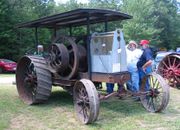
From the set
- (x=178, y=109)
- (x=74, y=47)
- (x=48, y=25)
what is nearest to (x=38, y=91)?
(x=74, y=47)

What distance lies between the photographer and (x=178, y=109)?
9469 mm

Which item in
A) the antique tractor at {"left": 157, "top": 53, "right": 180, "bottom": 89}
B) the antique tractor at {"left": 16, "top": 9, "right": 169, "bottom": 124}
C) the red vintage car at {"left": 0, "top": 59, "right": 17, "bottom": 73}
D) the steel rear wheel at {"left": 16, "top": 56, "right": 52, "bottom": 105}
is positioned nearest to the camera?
the antique tractor at {"left": 16, "top": 9, "right": 169, "bottom": 124}

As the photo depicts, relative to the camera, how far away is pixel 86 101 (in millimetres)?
8086

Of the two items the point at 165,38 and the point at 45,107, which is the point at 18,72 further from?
the point at 165,38

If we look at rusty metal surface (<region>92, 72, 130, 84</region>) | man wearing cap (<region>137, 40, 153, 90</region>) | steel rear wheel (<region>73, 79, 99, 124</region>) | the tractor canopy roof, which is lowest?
steel rear wheel (<region>73, 79, 99, 124</region>)

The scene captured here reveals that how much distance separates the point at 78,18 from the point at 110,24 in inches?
1299

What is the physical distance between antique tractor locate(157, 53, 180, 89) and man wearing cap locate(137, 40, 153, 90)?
3450 millimetres

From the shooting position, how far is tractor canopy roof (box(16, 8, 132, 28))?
875 centimetres

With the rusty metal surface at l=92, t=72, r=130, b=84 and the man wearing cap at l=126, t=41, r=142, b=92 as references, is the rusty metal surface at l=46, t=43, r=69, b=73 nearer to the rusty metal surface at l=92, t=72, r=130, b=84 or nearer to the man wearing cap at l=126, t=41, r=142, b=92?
the rusty metal surface at l=92, t=72, r=130, b=84

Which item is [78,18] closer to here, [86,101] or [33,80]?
[33,80]

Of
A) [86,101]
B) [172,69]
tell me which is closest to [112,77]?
[86,101]

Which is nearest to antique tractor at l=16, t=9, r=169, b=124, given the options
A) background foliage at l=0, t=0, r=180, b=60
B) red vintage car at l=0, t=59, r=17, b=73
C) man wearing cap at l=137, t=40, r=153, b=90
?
man wearing cap at l=137, t=40, r=153, b=90

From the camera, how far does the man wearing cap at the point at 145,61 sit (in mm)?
9711

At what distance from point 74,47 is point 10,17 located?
25.7m
